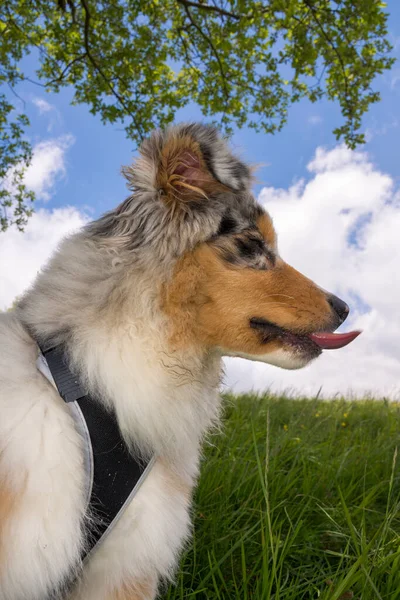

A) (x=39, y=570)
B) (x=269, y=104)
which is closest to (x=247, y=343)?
(x=39, y=570)

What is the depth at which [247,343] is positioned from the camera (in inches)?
91.0

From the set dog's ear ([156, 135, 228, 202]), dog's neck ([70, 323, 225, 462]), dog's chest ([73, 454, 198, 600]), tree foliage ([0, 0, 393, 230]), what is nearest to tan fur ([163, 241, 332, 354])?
dog's neck ([70, 323, 225, 462])

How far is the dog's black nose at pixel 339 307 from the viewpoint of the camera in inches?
98.0

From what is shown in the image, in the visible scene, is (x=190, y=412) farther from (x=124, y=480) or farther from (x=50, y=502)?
(x=50, y=502)

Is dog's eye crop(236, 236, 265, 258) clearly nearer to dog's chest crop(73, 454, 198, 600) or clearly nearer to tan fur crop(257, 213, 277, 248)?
tan fur crop(257, 213, 277, 248)

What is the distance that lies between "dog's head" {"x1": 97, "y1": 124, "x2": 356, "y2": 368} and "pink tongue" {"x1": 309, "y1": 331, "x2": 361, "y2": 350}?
61 mm

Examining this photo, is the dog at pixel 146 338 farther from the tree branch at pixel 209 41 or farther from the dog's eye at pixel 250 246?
the tree branch at pixel 209 41

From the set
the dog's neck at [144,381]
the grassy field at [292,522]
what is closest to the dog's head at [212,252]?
the dog's neck at [144,381]

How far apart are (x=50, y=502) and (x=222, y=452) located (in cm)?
268

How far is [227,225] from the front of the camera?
2361 millimetres

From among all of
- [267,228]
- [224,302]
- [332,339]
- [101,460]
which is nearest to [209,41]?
[267,228]

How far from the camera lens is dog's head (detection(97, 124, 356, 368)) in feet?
7.32

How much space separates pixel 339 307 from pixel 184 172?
0.97m

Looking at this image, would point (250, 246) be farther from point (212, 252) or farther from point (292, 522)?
point (292, 522)
